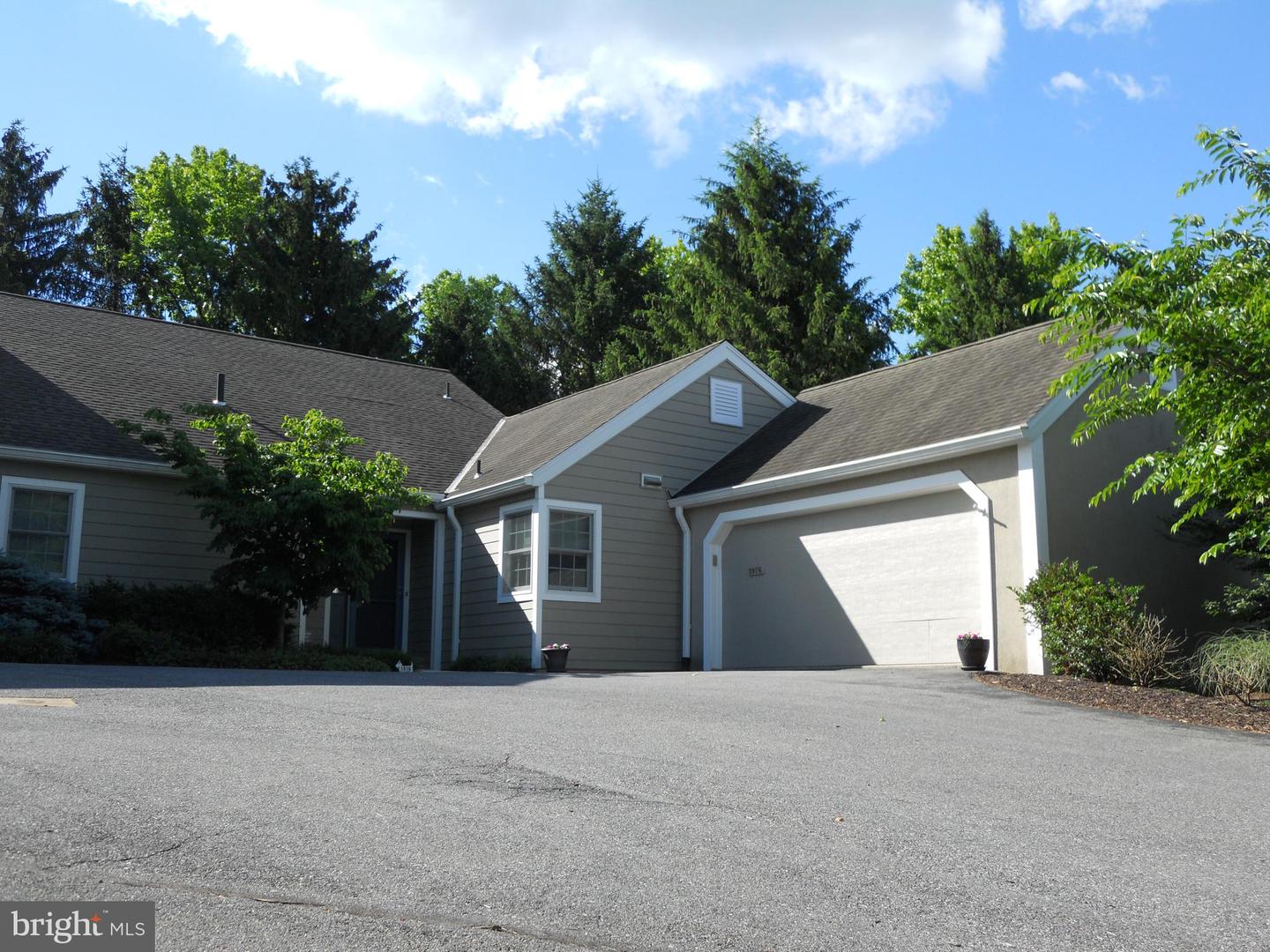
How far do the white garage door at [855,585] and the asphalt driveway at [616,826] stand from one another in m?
5.54

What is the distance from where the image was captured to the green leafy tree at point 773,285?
32.8 metres

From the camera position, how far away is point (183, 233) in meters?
41.7

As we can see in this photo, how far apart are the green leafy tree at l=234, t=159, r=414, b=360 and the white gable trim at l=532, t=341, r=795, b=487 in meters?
18.2

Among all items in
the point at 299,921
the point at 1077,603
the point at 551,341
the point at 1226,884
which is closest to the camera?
the point at 299,921

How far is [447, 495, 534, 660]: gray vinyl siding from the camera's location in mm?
17406

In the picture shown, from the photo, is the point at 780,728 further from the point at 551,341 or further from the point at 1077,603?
the point at 551,341

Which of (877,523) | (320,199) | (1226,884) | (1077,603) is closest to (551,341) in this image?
(320,199)

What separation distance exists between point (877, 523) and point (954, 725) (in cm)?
670

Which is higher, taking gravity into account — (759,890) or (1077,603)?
(1077,603)

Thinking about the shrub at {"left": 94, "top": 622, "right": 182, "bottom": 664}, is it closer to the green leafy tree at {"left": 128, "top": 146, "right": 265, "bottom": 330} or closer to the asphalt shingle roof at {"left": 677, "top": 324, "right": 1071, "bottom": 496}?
the asphalt shingle roof at {"left": 677, "top": 324, "right": 1071, "bottom": 496}

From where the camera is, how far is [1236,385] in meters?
10.3

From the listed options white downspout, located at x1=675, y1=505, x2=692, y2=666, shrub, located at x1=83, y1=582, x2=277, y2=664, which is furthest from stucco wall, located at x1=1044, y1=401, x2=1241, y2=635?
shrub, located at x1=83, y1=582, x2=277, y2=664

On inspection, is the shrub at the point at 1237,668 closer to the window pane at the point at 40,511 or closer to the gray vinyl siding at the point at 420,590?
the gray vinyl siding at the point at 420,590

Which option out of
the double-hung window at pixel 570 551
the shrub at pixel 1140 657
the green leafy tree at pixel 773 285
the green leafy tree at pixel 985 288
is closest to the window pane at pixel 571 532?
the double-hung window at pixel 570 551
